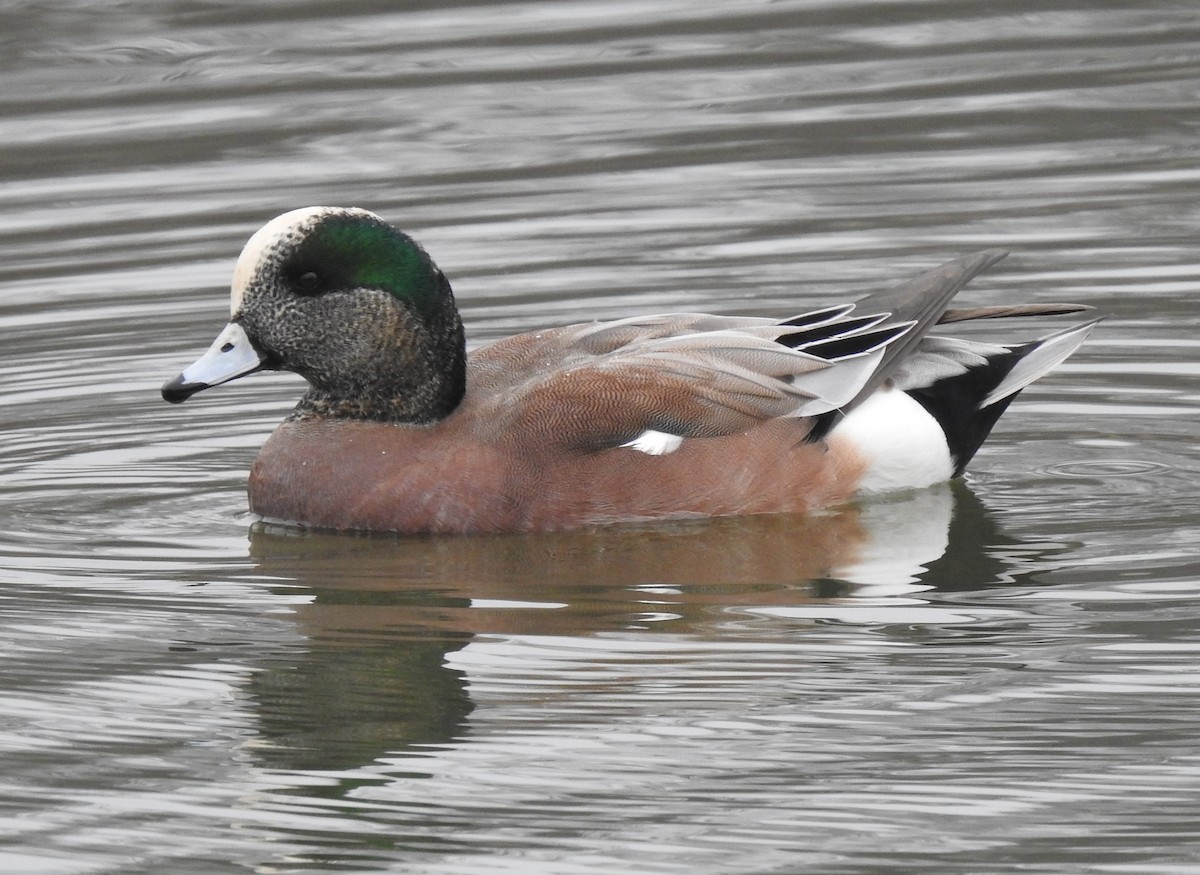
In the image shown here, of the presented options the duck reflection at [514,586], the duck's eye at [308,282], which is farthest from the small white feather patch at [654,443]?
the duck's eye at [308,282]

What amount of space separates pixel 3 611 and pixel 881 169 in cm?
555

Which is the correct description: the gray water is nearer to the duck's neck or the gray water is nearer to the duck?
the duck

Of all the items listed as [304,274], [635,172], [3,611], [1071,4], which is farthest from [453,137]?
[3,611]

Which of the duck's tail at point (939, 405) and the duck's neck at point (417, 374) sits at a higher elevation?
the duck's neck at point (417, 374)

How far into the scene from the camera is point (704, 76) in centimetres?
1182

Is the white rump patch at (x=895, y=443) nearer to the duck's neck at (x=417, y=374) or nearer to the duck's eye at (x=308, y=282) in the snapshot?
the duck's neck at (x=417, y=374)

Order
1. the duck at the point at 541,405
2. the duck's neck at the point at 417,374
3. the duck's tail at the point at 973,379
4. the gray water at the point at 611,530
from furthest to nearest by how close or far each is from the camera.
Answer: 1. the duck's tail at the point at 973,379
2. the duck's neck at the point at 417,374
3. the duck at the point at 541,405
4. the gray water at the point at 611,530

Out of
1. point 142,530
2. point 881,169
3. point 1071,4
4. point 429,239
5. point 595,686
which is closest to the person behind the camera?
point 595,686

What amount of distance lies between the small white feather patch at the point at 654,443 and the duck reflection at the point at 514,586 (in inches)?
8.9

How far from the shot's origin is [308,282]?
6.82m

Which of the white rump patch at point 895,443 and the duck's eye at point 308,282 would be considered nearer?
the duck's eye at point 308,282

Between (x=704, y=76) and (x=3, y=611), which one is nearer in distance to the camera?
(x=3, y=611)

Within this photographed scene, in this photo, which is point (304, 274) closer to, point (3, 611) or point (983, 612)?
point (3, 611)

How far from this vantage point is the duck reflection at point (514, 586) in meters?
5.19
